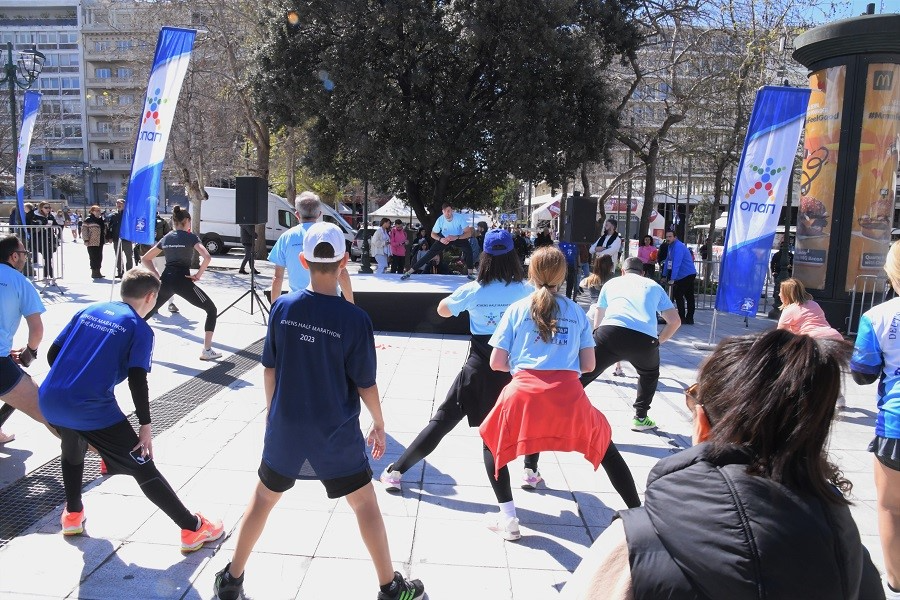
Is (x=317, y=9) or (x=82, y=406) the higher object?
(x=317, y=9)

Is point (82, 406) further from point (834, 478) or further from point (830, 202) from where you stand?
point (830, 202)

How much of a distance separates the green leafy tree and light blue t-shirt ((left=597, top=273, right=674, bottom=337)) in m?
10.6

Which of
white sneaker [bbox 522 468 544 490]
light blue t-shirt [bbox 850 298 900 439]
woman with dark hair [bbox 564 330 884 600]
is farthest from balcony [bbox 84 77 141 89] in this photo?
woman with dark hair [bbox 564 330 884 600]

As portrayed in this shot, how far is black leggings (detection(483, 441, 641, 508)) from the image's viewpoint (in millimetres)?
3666

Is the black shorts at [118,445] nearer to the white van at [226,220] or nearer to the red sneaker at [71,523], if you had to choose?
the red sneaker at [71,523]

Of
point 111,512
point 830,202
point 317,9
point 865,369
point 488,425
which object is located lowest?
point 111,512

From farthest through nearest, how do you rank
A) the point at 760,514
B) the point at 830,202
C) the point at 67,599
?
the point at 830,202
the point at 67,599
the point at 760,514

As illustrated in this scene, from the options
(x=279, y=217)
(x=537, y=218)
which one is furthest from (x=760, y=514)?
(x=537, y=218)

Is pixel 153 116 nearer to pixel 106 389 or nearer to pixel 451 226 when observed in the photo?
pixel 106 389

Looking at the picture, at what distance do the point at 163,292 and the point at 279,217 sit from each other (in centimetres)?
2019

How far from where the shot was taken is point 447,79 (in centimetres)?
1695

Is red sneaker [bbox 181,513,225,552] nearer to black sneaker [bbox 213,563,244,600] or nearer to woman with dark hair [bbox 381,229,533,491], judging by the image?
black sneaker [bbox 213,563,244,600]

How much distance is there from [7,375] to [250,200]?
8.23 metres

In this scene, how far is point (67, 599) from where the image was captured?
3.10 m
